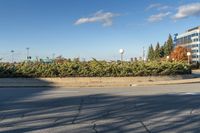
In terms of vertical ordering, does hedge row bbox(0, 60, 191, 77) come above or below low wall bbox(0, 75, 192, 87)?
above

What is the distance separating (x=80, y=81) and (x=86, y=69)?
1630 mm

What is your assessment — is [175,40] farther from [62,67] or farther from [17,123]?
[17,123]

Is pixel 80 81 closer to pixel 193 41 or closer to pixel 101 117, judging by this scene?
pixel 101 117

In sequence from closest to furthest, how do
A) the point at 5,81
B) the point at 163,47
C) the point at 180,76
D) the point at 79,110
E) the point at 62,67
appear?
the point at 79,110 < the point at 5,81 < the point at 62,67 < the point at 180,76 < the point at 163,47

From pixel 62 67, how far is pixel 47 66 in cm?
110

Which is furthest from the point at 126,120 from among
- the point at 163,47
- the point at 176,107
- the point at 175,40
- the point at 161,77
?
the point at 175,40

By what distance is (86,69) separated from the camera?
30984mm

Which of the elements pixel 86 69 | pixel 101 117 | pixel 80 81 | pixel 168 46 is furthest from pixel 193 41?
pixel 101 117

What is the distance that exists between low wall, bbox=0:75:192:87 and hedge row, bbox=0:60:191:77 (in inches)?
22.1

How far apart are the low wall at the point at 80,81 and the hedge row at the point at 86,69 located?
1.84ft

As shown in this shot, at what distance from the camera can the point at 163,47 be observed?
550 feet

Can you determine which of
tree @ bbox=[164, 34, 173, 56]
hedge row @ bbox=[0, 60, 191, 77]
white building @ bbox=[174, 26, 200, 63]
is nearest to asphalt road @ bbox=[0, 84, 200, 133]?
hedge row @ bbox=[0, 60, 191, 77]

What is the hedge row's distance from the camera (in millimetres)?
30141

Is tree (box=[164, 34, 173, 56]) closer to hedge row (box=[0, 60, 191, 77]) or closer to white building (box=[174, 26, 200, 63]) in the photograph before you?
white building (box=[174, 26, 200, 63])
